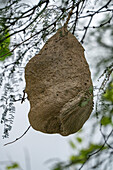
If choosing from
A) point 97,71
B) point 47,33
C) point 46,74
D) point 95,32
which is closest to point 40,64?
point 46,74

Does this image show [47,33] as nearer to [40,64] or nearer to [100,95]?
[40,64]

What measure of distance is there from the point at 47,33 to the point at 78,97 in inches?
9.8

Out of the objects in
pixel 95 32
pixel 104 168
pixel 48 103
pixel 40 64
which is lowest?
pixel 104 168

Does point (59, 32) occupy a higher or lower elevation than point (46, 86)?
higher

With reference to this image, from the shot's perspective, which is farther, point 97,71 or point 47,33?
point 97,71

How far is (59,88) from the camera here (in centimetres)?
94

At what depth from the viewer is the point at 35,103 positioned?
3.18 feet

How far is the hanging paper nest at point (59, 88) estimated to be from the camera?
3.04 feet

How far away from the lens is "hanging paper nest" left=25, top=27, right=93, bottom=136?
3.04 ft

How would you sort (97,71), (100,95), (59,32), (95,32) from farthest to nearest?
(95,32), (97,71), (59,32), (100,95)

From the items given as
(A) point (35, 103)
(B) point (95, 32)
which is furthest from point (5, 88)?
(B) point (95, 32)

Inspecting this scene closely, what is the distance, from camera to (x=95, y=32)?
1346mm

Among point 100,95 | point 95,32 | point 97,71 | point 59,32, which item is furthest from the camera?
point 95,32

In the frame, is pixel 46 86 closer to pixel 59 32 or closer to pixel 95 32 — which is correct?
pixel 59 32
